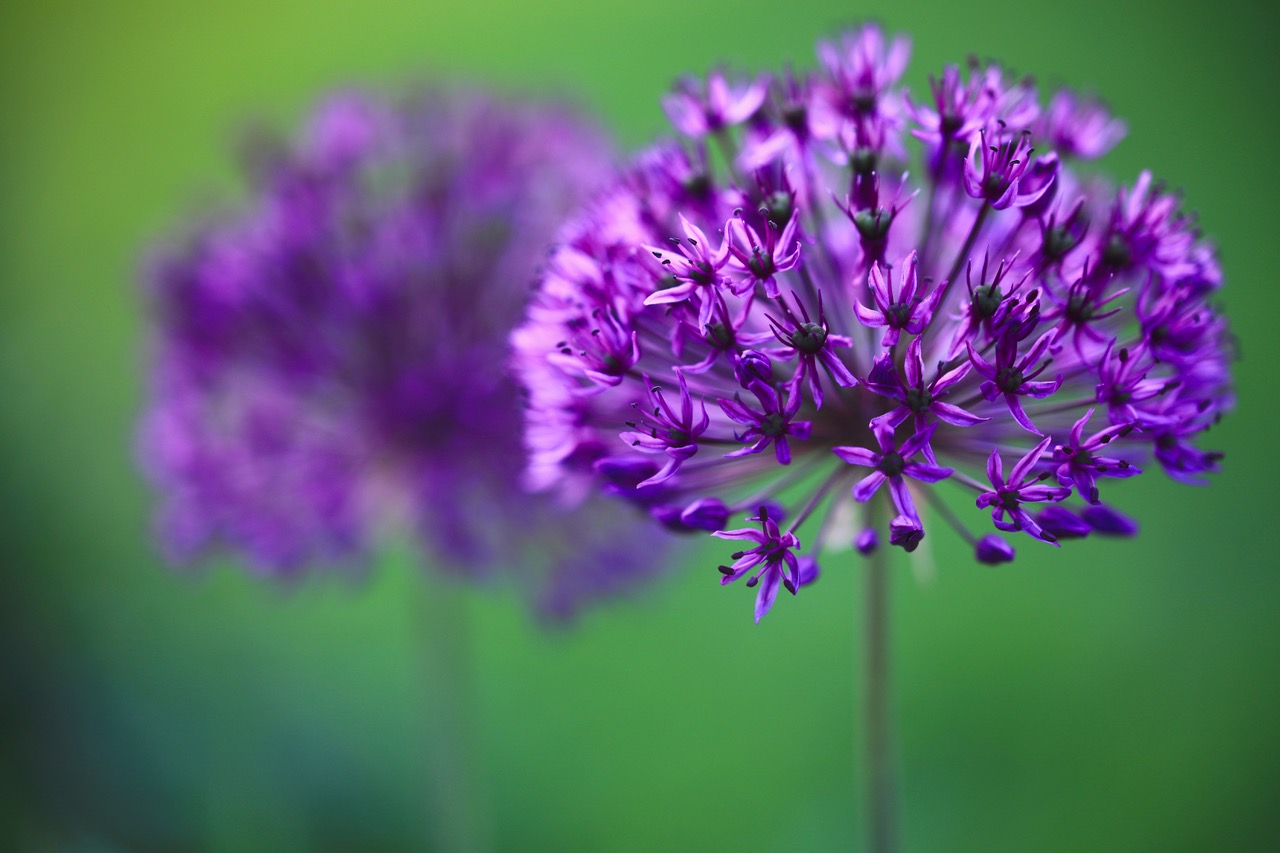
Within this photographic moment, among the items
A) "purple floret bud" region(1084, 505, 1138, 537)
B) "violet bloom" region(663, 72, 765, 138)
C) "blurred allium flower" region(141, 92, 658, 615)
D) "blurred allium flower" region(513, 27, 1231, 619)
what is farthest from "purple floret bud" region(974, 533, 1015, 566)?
"blurred allium flower" region(141, 92, 658, 615)

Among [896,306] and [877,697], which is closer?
[896,306]

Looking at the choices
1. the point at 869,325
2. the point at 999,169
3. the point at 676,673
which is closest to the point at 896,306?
the point at 869,325

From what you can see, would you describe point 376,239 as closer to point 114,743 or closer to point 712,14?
point 114,743

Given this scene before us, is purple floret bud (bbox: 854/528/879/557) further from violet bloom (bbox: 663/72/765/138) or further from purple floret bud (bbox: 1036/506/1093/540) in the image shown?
violet bloom (bbox: 663/72/765/138)

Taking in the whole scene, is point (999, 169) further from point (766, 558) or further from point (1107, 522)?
point (766, 558)

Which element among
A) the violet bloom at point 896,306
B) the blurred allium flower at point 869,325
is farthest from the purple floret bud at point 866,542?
the violet bloom at point 896,306

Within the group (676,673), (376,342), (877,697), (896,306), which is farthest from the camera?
(676,673)

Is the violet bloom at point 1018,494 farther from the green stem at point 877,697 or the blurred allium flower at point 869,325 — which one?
the green stem at point 877,697
